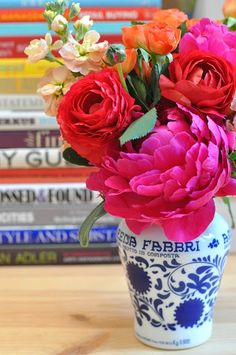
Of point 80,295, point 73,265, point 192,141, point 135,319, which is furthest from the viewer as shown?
point 73,265

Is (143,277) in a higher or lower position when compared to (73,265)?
higher

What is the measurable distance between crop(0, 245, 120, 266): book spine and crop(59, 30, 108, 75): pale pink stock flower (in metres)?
0.37

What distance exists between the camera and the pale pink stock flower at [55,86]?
592mm

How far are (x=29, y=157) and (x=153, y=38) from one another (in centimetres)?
38

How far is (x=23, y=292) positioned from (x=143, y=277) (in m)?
0.23

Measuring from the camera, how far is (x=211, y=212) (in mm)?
569

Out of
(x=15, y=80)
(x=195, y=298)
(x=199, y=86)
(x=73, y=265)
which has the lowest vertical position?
(x=73, y=265)

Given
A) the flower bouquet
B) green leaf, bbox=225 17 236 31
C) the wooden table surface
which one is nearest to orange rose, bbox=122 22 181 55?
the flower bouquet

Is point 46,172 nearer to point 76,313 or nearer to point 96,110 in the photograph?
point 76,313

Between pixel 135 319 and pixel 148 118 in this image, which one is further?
pixel 135 319

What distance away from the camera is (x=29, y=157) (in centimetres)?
88

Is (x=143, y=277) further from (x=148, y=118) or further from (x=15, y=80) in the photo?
(x=15, y=80)

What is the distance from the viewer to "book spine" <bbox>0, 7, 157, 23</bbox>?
88 cm

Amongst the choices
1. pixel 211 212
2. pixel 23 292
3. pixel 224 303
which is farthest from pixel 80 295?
pixel 211 212
